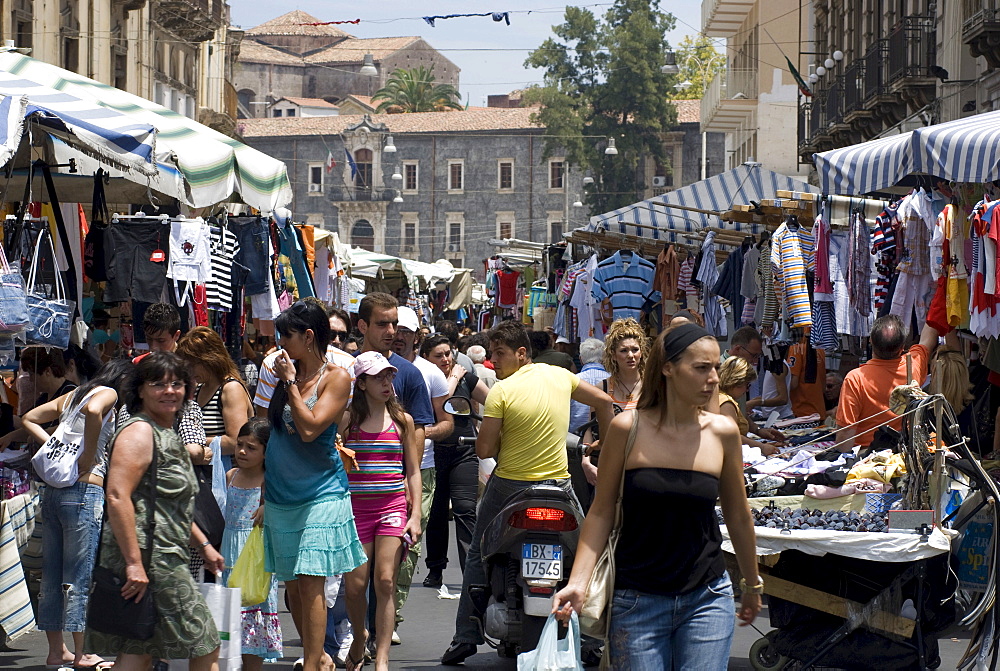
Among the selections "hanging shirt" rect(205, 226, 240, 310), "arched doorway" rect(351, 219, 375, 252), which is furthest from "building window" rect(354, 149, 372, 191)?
"hanging shirt" rect(205, 226, 240, 310)

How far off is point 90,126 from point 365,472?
7.76 feet

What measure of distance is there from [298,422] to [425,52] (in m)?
91.6

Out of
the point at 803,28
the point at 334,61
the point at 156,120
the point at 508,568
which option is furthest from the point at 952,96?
the point at 334,61

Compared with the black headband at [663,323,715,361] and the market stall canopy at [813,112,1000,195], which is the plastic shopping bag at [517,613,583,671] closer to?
the black headband at [663,323,715,361]

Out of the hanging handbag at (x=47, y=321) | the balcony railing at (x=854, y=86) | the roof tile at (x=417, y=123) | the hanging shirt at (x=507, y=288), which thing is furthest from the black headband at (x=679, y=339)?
the roof tile at (x=417, y=123)

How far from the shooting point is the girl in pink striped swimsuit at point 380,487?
6.34m

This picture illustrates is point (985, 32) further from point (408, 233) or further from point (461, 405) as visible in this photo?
point (408, 233)

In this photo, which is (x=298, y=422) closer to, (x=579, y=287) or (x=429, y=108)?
(x=579, y=287)

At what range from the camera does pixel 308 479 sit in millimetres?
5941

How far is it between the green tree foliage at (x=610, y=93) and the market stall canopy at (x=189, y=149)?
187ft

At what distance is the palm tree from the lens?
278ft

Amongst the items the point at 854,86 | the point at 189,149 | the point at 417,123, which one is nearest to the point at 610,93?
the point at 417,123

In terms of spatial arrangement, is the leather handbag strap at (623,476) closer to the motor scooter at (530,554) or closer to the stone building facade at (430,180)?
the motor scooter at (530,554)

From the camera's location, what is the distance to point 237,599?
5.58 metres
